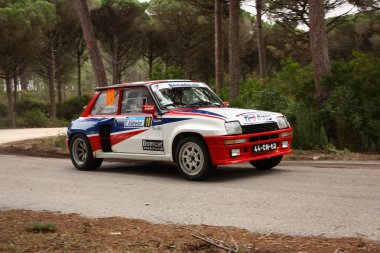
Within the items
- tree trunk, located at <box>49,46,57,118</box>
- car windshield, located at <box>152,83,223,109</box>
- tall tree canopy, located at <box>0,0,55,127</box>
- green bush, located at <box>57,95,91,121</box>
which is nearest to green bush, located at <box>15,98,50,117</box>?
green bush, located at <box>57,95,91,121</box>

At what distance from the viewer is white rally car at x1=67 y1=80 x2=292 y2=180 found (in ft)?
26.5

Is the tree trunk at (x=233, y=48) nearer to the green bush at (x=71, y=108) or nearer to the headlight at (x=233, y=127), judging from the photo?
the headlight at (x=233, y=127)

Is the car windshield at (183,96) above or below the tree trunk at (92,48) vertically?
below

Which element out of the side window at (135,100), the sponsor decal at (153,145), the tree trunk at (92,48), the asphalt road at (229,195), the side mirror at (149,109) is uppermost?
the tree trunk at (92,48)

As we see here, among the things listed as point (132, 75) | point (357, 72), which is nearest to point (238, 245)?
point (357, 72)

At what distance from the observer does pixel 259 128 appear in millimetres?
8438

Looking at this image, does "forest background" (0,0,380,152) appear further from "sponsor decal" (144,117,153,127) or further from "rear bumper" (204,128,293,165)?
"sponsor decal" (144,117,153,127)

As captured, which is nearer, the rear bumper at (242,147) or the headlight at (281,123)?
the rear bumper at (242,147)

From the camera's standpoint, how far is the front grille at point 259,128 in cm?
820

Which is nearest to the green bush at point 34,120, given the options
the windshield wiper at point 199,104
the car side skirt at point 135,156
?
the car side skirt at point 135,156

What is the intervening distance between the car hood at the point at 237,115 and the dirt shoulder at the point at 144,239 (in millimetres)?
3086

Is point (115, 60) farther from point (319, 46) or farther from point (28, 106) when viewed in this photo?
point (319, 46)

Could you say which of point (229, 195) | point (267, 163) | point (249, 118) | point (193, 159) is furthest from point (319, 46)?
point (229, 195)

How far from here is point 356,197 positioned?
21.8 feet
